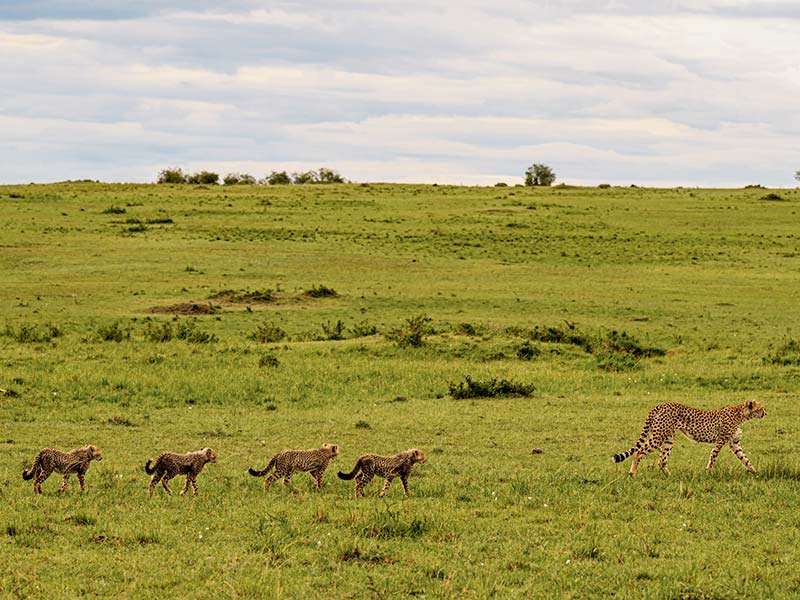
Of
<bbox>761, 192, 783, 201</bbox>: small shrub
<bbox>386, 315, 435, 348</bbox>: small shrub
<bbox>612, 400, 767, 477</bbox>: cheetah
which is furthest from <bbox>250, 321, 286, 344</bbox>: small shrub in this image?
<bbox>761, 192, 783, 201</bbox>: small shrub

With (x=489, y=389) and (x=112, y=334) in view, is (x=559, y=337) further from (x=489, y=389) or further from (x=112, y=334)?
(x=112, y=334)

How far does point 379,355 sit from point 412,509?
14.3m

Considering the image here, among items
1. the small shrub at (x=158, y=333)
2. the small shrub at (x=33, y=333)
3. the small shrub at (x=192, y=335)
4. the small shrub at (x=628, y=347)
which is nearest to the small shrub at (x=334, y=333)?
the small shrub at (x=192, y=335)

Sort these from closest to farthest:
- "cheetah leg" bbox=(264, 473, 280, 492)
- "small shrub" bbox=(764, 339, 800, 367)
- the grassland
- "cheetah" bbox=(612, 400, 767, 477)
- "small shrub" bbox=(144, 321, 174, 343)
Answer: the grassland → "cheetah leg" bbox=(264, 473, 280, 492) → "cheetah" bbox=(612, 400, 767, 477) → "small shrub" bbox=(764, 339, 800, 367) → "small shrub" bbox=(144, 321, 174, 343)

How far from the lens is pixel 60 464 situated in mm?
11461

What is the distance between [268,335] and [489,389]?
9169mm

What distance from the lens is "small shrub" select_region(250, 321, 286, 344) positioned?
28342 mm

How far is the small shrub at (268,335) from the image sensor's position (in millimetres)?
28342

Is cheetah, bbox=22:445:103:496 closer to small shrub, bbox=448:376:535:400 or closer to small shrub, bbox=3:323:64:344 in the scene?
small shrub, bbox=448:376:535:400

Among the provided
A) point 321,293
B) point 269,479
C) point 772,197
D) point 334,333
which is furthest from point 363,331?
point 772,197

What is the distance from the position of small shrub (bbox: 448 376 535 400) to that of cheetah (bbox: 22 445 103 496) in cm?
1049

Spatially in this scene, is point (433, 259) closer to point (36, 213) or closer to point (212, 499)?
point (36, 213)

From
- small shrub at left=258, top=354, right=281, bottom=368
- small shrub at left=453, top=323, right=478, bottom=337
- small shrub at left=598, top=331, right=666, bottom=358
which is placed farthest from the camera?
small shrub at left=453, top=323, right=478, bottom=337

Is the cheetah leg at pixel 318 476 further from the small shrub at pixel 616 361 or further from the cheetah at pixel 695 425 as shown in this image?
the small shrub at pixel 616 361
